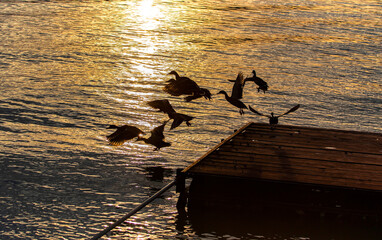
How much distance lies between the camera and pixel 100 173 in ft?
24.1

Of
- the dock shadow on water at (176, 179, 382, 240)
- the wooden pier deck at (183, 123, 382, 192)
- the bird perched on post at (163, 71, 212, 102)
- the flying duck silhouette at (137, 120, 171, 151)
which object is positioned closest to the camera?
the dock shadow on water at (176, 179, 382, 240)

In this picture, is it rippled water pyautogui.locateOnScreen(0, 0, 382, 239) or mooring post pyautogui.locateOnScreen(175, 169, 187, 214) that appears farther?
rippled water pyautogui.locateOnScreen(0, 0, 382, 239)

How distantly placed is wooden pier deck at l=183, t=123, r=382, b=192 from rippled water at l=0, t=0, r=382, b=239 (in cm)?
70

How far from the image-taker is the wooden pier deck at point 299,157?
6.15 m

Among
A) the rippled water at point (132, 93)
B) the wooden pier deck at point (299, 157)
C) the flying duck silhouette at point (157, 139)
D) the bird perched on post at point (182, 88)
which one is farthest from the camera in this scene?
the flying duck silhouette at point (157, 139)

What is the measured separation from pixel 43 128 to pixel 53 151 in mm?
1112

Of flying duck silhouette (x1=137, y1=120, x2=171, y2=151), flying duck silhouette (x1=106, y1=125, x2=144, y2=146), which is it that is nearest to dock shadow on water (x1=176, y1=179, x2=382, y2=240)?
flying duck silhouette (x1=106, y1=125, x2=144, y2=146)

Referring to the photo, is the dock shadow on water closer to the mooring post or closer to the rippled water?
the mooring post

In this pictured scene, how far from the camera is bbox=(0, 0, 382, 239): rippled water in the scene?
643 cm

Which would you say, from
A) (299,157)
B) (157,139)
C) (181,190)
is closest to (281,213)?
(299,157)

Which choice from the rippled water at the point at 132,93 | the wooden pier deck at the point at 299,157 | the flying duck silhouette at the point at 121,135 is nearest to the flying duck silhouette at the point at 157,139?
the rippled water at the point at 132,93

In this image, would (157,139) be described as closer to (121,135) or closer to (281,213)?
(121,135)

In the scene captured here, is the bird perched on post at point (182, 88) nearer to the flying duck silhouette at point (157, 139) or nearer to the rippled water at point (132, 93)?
the flying duck silhouette at point (157, 139)

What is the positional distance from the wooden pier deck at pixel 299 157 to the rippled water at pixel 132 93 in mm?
700
